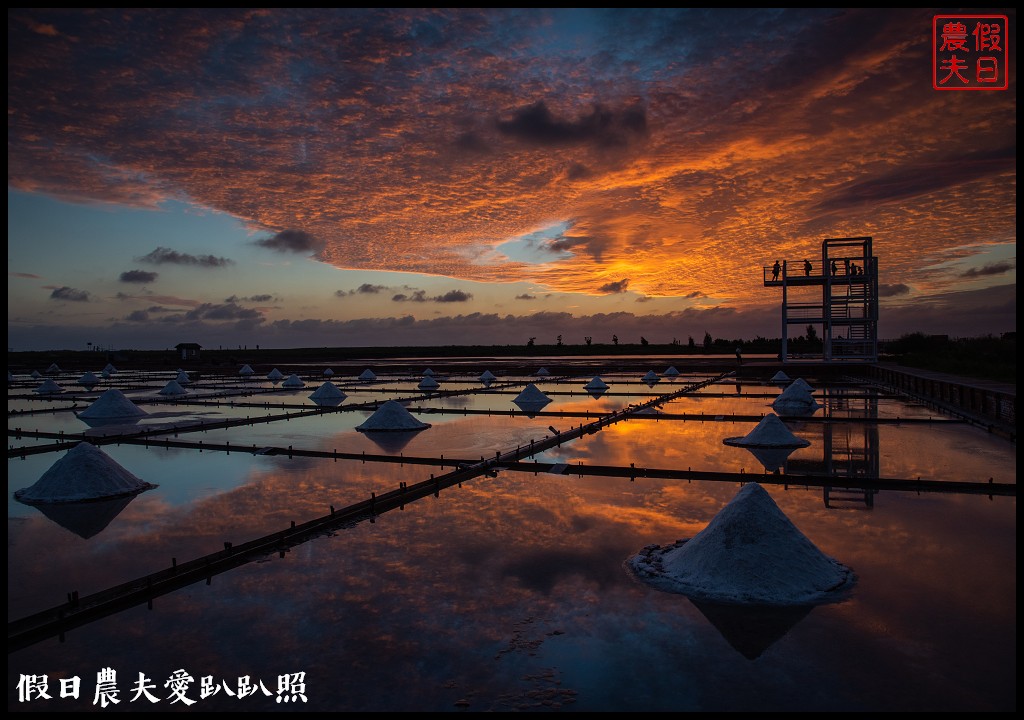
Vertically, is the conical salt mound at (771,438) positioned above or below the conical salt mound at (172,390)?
below

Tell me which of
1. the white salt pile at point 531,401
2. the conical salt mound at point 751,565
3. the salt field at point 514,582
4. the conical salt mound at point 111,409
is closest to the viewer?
the salt field at point 514,582

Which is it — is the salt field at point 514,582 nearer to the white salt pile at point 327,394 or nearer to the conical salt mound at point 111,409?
the conical salt mound at point 111,409

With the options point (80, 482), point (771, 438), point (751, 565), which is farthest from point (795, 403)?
point (80, 482)

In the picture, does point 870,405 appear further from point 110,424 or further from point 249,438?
point 110,424

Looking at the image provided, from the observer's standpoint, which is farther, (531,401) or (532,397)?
(532,397)

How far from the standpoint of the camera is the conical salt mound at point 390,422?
1780 cm

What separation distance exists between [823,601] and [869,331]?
1308 inches

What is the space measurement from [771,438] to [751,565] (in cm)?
894

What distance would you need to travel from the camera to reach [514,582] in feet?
20.6

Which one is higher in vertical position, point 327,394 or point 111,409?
point 327,394

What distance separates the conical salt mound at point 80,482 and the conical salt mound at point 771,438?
12.7m

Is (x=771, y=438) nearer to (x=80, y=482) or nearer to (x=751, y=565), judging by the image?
(x=751, y=565)

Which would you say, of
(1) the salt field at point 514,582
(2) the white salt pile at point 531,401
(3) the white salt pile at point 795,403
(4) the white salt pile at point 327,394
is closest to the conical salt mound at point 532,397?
(2) the white salt pile at point 531,401

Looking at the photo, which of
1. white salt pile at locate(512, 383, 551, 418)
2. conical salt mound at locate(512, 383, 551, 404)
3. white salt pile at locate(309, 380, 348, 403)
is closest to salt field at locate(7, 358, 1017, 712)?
white salt pile at locate(512, 383, 551, 418)
